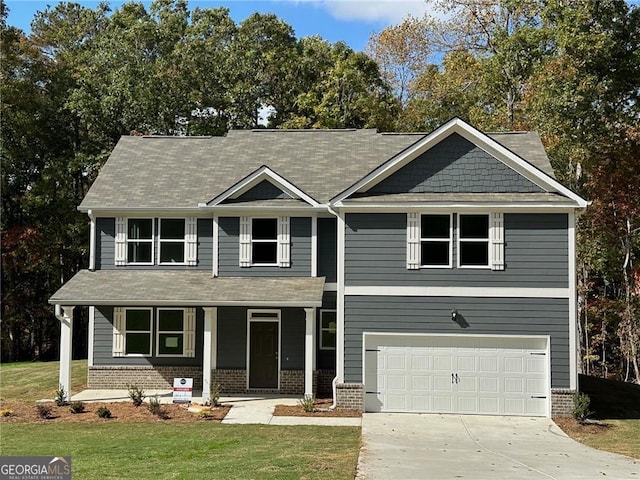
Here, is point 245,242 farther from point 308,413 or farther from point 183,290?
point 308,413

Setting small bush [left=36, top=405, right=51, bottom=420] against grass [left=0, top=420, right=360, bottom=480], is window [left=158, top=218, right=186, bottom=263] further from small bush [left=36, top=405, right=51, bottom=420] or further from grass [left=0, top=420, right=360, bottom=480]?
grass [left=0, top=420, right=360, bottom=480]

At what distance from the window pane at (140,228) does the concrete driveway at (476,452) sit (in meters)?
9.08

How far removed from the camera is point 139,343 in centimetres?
2130

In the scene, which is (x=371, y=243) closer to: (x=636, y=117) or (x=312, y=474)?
(x=312, y=474)

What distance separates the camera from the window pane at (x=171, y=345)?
2123 centimetres

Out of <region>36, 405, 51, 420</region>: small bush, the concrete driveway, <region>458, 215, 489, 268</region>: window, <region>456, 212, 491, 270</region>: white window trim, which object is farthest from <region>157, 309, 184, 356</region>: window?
<region>458, 215, 489, 268</region>: window

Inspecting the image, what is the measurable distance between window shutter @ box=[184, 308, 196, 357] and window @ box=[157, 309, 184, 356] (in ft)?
0.44

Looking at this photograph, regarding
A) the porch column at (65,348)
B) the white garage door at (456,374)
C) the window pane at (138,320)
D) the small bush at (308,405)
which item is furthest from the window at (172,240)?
the white garage door at (456,374)

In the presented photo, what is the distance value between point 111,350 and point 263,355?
482cm

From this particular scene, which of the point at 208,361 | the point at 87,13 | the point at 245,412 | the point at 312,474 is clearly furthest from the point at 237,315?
the point at 87,13

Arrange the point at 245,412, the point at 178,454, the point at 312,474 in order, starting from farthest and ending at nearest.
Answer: the point at 245,412 → the point at 178,454 → the point at 312,474

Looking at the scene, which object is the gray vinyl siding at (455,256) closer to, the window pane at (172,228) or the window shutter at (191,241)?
the window shutter at (191,241)

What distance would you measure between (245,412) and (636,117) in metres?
20.7

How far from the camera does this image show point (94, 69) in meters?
35.1
